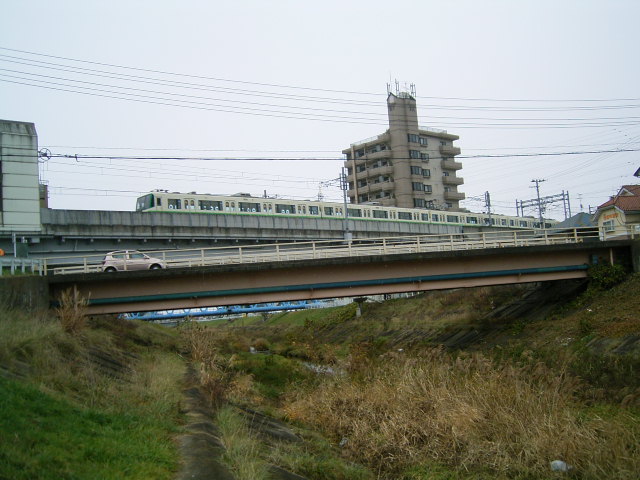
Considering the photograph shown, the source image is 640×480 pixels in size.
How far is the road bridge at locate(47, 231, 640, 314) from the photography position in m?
27.6

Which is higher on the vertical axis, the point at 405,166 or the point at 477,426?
the point at 405,166

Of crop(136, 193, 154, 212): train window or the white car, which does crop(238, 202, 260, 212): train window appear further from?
the white car

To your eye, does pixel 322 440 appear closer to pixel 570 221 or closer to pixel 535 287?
pixel 535 287

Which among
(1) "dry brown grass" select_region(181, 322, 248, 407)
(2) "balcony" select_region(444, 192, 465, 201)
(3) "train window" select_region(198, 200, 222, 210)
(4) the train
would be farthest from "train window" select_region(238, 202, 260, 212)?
(2) "balcony" select_region(444, 192, 465, 201)

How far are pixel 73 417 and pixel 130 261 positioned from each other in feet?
75.1

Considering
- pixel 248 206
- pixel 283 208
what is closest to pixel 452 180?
pixel 283 208

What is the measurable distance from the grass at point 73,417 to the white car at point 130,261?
13.0 m

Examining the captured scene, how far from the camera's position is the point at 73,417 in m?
9.90

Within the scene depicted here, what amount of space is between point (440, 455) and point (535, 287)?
28259 mm

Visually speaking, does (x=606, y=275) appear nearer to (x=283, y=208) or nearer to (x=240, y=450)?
(x=240, y=450)

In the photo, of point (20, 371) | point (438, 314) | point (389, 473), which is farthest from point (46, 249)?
point (389, 473)

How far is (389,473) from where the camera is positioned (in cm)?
1258

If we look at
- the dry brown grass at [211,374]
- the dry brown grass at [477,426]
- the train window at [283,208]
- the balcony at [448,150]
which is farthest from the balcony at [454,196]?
the dry brown grass at [477,426]

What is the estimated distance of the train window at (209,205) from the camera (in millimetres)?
50000
